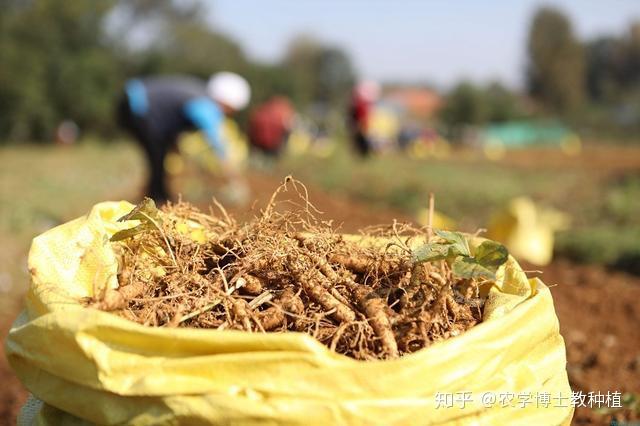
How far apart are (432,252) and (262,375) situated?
64cm

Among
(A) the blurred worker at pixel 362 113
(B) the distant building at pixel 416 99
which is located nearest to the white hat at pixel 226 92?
(A) the blurred worker at pixel 362 113

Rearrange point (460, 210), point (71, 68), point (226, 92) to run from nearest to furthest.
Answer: point (226, 92) < point (460, 210) < point (71, 68)

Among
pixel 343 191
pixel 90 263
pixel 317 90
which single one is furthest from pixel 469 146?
pixel 90 263

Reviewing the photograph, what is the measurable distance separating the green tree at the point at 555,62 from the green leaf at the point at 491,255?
193ft

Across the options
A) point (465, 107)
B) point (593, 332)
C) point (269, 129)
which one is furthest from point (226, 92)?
point (465, 107)

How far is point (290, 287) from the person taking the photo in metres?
2.01

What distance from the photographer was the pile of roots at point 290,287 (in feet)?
6.04

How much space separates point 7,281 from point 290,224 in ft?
14.1

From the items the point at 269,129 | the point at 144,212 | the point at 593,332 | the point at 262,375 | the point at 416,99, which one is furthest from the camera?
the point at 416,99

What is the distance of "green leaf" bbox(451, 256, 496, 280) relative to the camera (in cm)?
188

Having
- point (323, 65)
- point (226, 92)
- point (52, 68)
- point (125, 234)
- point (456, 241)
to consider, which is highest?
point (456, 241)

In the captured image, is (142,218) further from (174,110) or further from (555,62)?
(555,62)

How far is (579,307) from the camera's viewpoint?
4941 millimetres

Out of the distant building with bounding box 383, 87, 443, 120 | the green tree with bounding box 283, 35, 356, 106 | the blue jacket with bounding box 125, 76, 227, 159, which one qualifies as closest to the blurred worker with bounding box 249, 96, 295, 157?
the blue jacket with bounding box 125, 76, 227, 159
